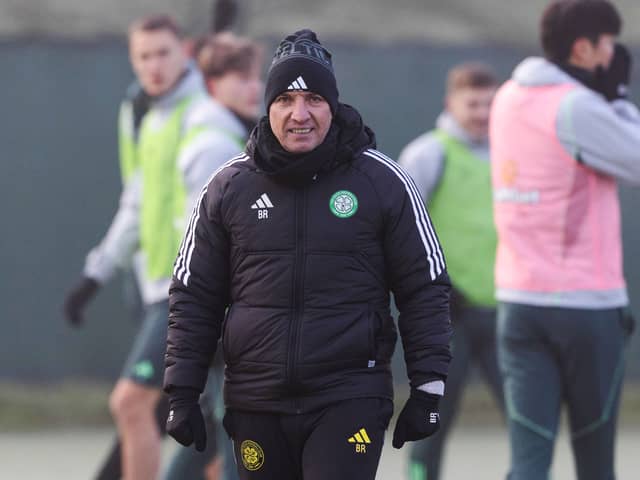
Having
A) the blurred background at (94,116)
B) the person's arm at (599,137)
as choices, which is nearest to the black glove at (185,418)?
the person's arm at (599,137)

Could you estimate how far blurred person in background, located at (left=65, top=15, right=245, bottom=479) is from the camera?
704 centimetres

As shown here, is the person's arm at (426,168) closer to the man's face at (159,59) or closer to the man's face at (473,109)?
the man's face at (473,109)

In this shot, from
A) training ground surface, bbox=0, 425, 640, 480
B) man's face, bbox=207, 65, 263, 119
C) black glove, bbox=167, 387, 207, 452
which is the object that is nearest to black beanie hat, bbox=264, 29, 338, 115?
black glove, bbox=167, 387, 207, 452

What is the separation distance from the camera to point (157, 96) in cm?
753

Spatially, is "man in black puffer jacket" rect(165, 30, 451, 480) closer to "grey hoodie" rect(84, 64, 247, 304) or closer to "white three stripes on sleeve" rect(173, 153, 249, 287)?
"white three stripes on sleeve" rect(173, 153, 249, 287)

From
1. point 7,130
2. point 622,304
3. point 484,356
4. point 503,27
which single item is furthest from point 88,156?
point 622,304

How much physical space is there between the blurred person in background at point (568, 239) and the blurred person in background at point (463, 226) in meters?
1.36

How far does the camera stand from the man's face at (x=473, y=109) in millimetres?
8031

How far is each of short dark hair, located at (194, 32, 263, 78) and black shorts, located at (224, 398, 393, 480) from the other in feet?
8.27

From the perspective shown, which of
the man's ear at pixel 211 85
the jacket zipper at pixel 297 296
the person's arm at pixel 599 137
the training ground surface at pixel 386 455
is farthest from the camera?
the training ground surface at pixel 386 455

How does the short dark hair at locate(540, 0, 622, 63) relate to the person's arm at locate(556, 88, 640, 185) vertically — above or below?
above

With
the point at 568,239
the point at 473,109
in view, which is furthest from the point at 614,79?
the point at 473,109

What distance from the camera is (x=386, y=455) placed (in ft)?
30.5

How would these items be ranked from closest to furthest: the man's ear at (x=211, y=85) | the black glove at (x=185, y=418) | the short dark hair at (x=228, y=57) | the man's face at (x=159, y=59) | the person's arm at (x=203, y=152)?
the black glove at (x=185, y=418) < the person's arm at (x=203, y=152) < the short dark hair at (x=228, y=57) < the man's ear at (x=211, y=85) < the man's face at (x=159, y=59)
